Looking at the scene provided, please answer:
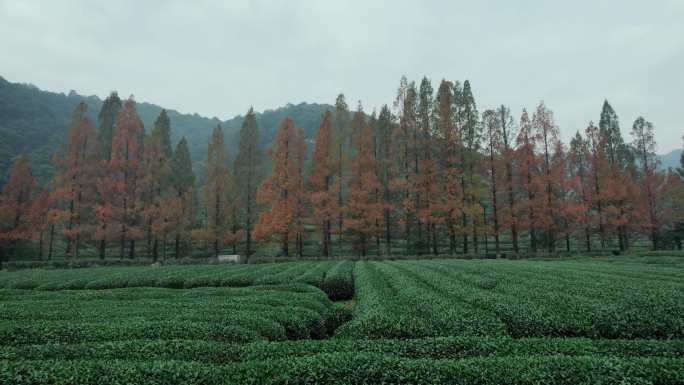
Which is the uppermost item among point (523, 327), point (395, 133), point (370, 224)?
point (395, 133)

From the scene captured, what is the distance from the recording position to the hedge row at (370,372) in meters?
4.21

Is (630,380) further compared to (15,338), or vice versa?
(15,338)

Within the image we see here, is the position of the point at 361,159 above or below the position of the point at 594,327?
above

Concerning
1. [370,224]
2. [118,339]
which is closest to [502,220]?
[370,224]

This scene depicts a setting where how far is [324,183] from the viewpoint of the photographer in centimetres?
3225

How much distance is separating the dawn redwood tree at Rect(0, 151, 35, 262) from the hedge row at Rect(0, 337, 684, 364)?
32.8m

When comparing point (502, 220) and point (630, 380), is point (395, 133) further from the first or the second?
point (630, 380)

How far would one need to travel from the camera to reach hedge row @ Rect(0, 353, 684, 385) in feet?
13.8

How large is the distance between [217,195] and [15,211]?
17.2 m

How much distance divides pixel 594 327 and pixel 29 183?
4339 centimetres

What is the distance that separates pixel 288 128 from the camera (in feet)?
108

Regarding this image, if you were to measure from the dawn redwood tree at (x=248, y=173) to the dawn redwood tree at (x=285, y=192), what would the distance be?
173 inches

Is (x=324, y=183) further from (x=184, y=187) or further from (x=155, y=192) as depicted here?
(x=184, y=187)

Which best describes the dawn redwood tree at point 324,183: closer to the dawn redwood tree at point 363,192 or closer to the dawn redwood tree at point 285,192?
the dawn redwood tree at point 285,192
